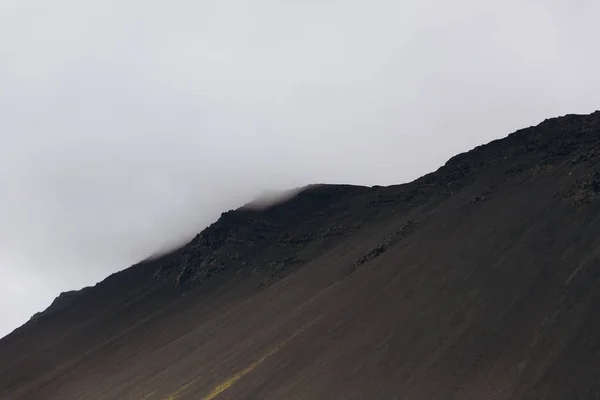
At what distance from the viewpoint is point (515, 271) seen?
168ft

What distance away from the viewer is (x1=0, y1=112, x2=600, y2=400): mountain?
137ft

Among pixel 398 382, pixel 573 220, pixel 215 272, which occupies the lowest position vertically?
pixel 398 382

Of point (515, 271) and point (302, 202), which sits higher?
point (302, 202)

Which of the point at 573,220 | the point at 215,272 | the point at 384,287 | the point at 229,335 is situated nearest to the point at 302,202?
the point at 215,272

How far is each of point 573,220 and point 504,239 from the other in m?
6.90

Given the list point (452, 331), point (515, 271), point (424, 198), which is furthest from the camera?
point (424, 198)

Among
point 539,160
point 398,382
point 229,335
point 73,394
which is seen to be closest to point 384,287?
point 398,382

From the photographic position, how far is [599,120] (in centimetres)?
8450

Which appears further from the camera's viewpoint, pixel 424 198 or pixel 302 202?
pixel 302 202

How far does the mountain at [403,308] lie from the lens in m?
41.8

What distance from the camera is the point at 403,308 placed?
182ft

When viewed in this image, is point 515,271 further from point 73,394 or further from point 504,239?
point 73,394

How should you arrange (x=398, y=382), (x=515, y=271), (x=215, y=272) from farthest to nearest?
(x=215, y=272) < (x=515, y=271) < (x=398, y=382)

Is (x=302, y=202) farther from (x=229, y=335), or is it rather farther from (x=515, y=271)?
(x=515, y=271)
